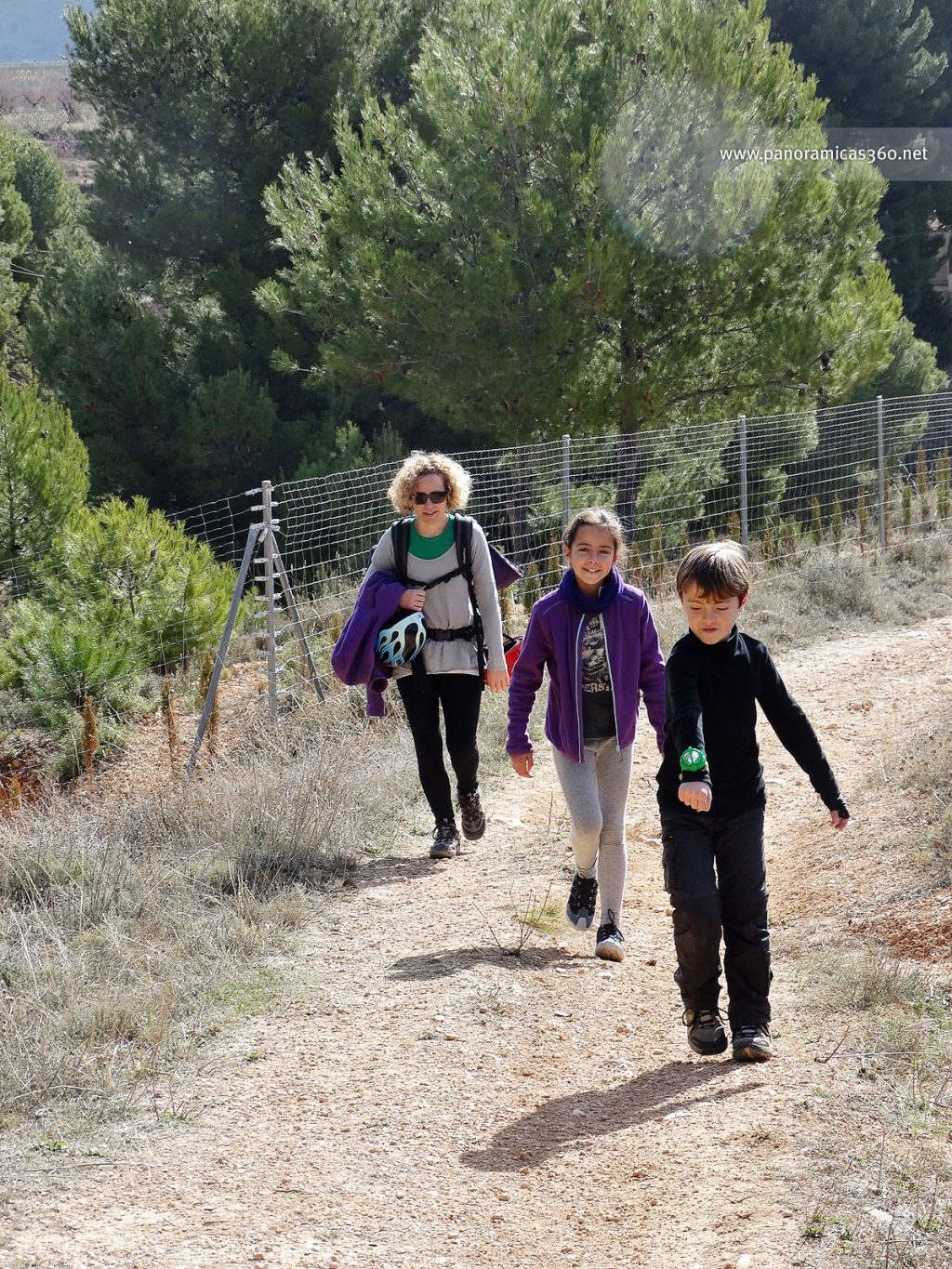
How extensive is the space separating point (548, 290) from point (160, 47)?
743 cm

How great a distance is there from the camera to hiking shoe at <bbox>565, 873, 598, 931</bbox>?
4629 millimetres

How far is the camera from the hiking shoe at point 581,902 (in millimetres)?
4629

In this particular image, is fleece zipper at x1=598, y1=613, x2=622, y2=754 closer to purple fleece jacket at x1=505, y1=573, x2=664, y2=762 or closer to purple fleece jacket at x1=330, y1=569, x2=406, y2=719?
purple fleece jacket at x1=505, y1=573, x2=664, y2=762

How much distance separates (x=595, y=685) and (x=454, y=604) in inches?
44.4

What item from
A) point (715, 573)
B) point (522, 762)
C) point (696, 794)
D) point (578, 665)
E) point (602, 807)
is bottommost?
point (602, 807)

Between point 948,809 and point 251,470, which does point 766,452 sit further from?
point 948,809

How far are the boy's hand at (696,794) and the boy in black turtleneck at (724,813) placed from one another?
113 millimetres

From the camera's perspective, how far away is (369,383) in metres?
15.8

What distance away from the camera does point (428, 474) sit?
17.2 ft

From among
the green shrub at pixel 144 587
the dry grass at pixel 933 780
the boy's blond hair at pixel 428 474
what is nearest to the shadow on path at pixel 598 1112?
the dry grass at pixel 933 780

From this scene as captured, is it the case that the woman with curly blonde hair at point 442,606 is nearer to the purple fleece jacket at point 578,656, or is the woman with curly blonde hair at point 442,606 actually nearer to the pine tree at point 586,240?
the purple fleece jacket at point 578,656

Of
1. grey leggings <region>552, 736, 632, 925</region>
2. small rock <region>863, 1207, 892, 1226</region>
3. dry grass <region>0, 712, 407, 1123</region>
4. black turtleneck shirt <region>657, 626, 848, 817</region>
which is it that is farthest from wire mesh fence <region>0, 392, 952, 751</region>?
small rock <region>863, 1207, 892, 1226</region>

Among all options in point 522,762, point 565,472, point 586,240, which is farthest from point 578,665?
point 586,240

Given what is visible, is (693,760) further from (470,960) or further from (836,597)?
(836,597)
